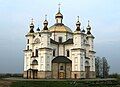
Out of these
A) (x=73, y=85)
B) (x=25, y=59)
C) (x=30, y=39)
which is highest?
(x=30, y=39)

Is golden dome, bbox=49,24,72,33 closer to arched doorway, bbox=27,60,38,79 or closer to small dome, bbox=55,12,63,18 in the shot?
small dome, bbox=55,12,63,18

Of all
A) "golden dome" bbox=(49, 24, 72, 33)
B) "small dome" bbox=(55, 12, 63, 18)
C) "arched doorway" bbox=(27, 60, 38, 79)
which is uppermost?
"small dome" bbox=(55, 12, 63, 18)

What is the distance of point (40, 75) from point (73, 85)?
21.1m

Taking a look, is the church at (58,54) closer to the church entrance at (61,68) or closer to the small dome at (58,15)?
the church entrance at (61,68)

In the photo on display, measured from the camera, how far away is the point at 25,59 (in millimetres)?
70562


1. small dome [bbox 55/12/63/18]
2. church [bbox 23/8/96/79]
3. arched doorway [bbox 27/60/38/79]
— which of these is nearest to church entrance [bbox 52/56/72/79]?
church [bbox 23/8/96/79]

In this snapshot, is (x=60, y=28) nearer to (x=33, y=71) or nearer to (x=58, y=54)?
(x=58, y=54)

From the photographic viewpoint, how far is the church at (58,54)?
63.6 meters

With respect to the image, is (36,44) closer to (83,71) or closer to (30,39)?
(30,39)

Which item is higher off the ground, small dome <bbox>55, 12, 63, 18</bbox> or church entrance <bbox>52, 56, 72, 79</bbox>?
small dome <bbox>55, 12, 63, 18</bbox>

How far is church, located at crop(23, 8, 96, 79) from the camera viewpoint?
63.6 meters

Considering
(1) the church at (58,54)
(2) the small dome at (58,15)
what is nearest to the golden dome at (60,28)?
(1) the church at (58,54)

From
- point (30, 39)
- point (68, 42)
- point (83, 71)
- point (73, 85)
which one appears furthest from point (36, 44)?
point (73, 85)

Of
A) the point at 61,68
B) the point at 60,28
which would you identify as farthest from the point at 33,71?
the point at 60,28
